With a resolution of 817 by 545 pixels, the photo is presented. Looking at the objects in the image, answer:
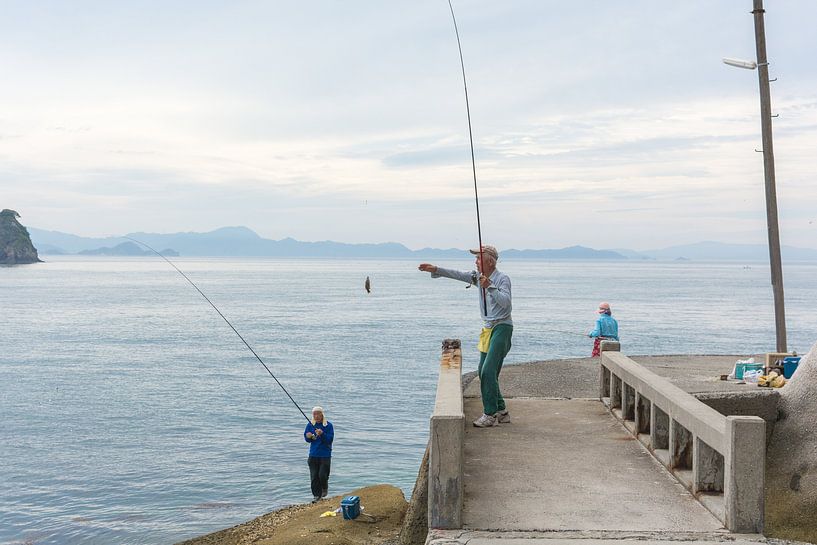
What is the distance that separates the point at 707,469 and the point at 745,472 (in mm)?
876

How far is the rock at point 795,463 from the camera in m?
6.84

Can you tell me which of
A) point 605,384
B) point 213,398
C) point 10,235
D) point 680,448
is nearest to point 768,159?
point 605,384

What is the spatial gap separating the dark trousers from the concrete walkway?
17.1 ft

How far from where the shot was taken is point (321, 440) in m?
14.0

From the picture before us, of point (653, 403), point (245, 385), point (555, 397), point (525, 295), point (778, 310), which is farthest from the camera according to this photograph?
point (525, 295)

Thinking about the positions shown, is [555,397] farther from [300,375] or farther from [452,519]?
[300,375]

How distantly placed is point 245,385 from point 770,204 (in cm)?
2267

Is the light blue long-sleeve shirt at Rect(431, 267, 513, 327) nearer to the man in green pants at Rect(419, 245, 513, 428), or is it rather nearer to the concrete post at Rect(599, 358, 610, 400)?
the man in green pants at Rect(419, 245, 513, 428)

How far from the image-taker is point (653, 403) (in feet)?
25.4

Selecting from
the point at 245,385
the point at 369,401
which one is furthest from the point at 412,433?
the point at 245,385

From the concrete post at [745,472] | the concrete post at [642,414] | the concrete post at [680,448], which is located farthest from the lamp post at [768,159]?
the concrete post at [745,472]

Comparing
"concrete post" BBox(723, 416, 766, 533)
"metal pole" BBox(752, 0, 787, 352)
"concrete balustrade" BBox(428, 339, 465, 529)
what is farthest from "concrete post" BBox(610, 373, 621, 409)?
"metal pole" BBox(752, 0, 787, 352)

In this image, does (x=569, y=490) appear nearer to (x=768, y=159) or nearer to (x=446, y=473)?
(x=446, y=473)

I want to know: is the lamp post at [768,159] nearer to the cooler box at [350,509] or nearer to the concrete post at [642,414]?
the concrete post at [642,414]
